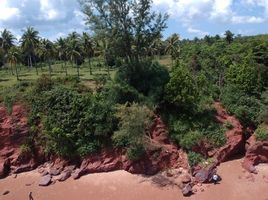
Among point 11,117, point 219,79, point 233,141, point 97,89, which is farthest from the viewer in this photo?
point 219,79

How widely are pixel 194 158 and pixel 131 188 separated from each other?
5979 mm

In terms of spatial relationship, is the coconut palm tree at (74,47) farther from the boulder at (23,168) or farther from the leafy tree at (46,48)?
the boulder at (23,168)

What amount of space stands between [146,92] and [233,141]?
9.83 metres

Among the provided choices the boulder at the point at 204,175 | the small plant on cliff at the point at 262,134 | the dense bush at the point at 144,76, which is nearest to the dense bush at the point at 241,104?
the small plant on cliff at the point at 262,134

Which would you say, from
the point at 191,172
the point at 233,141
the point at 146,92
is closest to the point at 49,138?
the point at 146,92

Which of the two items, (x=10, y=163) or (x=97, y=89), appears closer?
(x=10, y=163)

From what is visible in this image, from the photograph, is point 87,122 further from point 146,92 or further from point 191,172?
point 191,172

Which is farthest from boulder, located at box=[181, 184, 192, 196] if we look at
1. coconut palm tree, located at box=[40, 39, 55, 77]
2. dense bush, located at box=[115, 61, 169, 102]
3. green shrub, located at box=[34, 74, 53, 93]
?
coconut palm tree, located at box=[40, 39, 55, 77]

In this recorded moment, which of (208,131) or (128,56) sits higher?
(128,56)

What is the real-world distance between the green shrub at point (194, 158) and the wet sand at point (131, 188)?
1948 mm

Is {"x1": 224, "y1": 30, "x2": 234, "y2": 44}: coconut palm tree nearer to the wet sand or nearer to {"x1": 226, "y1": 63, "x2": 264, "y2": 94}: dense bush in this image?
{"x1": 226, "y1": 63, "x2": 264, "y2": 94}: dense bush

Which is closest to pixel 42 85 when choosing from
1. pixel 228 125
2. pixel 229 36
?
pixel 228 125

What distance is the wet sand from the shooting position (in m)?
28.2

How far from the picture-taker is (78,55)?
208 ft
